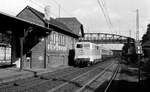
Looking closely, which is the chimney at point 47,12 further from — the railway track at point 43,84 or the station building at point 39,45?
the railway track at point 43,84

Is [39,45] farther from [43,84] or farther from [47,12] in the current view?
[43,84]

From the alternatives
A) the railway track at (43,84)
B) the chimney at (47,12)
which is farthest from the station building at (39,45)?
the railway track at (43,84)

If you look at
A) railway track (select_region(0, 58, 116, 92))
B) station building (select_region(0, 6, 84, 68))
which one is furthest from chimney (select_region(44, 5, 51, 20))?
railway track (select_region(0, 58, 116, 92))

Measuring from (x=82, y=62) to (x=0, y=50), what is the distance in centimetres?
1136

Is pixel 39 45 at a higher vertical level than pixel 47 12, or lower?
lower

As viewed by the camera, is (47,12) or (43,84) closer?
(43,84)

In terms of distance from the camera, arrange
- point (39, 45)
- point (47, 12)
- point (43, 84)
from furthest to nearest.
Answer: point (47, 12) → point (39, 45) → point (43, 84)

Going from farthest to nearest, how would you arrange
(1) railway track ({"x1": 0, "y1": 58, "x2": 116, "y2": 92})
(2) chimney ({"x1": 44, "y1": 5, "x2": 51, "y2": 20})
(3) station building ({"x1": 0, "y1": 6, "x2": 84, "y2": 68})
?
(2) chimney ({"x1": 44, "y1": 5, "x2": 51, "y2": 20}), (3) station building ({"x1": 0, "y1": 6, "x2": 84, "y2": 68}), (1) railway track ({"x1": 0, "y1": 58, "x2": 116, "y2": 92})

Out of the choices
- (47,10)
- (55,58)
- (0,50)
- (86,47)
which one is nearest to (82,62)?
(86,47)

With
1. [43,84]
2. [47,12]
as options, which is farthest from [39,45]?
[43,84]

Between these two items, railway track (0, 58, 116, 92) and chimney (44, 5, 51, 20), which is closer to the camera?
railway track (0, 58, 116, 92)

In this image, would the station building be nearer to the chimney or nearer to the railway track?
the chimney

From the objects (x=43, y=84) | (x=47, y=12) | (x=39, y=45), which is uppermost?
(x=47, y=12)

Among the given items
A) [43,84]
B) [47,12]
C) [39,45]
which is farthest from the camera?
[47,12]
